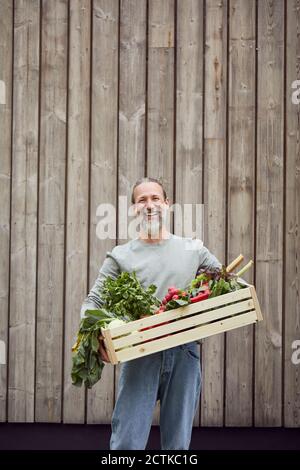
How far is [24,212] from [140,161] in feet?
2.76

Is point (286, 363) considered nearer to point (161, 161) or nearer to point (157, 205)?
point (161, 161)

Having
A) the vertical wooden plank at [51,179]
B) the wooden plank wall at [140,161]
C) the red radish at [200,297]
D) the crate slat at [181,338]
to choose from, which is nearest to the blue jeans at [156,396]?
the crate slat at [181,338]

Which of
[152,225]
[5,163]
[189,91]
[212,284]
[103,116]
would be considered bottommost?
[212,284]

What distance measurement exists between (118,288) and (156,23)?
7.61 feet

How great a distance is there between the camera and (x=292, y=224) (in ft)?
15.8

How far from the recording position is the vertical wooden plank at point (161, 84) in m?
4.86

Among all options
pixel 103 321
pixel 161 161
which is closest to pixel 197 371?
pixel 103 321

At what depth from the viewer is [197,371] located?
3.34 meters

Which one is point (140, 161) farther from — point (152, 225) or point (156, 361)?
point (156, 361)

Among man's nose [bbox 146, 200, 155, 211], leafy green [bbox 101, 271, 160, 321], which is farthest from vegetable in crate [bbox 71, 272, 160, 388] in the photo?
man's nose [bbox 146, 200, 155, 211]

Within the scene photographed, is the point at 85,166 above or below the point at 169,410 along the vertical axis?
above

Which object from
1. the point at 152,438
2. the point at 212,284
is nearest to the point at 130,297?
the point at 212,284

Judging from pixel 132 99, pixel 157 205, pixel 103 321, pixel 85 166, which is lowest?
pixel 103 321
